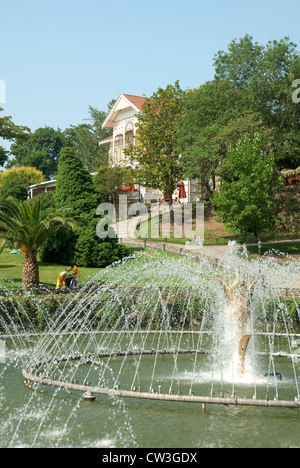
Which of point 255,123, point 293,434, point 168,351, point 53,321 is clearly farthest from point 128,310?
point 255,123

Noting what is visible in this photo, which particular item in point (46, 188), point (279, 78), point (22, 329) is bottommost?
point (22, 329)

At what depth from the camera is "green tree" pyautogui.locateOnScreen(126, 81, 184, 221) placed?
4631cm

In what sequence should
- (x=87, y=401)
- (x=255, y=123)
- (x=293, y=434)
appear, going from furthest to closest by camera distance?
(x=255, y=123)
(x=87, y=401)
(x=293, y=434)

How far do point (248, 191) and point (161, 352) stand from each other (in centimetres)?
2372

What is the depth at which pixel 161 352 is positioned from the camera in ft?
49.7

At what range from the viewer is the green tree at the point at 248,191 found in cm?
3697

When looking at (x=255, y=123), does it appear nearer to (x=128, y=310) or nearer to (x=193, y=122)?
(x=193, y=122)

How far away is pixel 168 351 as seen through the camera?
1520 cm

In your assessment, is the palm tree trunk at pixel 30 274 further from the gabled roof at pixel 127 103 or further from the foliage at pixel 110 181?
the gabled roof at pixel 127 103

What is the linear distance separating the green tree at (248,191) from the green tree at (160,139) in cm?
855

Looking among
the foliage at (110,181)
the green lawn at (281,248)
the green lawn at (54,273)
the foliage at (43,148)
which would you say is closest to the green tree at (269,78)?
the green lawn at (281,248)

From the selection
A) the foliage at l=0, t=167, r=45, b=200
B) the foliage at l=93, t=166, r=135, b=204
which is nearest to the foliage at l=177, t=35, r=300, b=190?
the foliage at l=93, t=166, r=135, b=204

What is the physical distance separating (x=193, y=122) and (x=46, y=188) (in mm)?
27053
